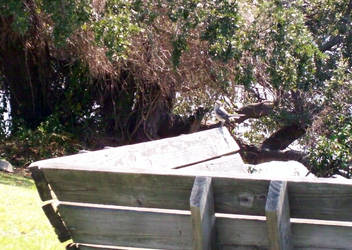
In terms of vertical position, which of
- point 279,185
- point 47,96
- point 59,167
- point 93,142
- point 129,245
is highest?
point 59,167

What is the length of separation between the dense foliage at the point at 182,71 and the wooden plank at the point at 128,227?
9.04m

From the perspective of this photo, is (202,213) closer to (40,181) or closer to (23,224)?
(40,181)

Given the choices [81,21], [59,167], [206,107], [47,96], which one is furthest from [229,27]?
[59,167]

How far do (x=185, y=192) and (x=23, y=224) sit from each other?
4554 millimetres

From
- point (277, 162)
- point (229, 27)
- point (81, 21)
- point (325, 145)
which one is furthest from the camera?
point (277, 162)

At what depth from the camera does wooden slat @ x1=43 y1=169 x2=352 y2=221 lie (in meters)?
2.73

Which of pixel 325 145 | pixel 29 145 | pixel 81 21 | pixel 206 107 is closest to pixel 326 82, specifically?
pixel 325 145

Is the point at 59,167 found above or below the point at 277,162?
above

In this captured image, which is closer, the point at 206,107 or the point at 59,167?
the point at 59,167

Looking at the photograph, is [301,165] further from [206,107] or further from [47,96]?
[47,96]

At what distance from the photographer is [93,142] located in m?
18.0

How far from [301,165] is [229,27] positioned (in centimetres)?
499

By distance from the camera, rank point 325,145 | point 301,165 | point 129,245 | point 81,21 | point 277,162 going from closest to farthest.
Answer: point 129,245
point 81,21
point 325,145
point 301,165
point 277,162

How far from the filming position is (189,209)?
2990 millimetres
